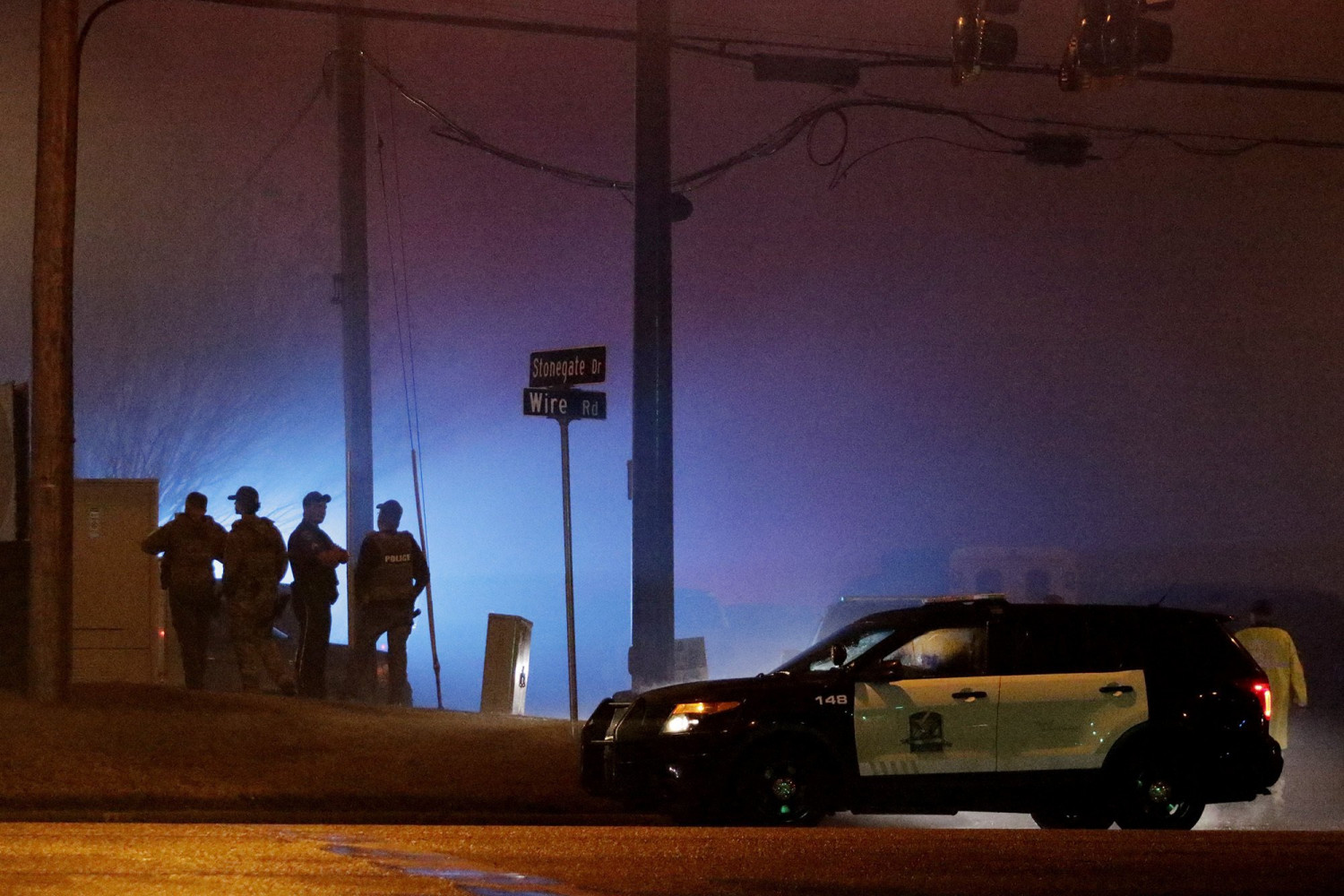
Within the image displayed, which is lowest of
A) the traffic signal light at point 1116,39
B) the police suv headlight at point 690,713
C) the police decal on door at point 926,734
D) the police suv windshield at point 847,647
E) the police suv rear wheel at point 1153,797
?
the police suv rear wheel at point 1153,797

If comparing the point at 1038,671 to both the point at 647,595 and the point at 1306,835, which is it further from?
the point at 647,595

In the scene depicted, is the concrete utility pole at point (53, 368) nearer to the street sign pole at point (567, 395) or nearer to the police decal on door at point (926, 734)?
the street sign pole at point (567, 395)

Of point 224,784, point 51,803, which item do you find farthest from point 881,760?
point 51,803

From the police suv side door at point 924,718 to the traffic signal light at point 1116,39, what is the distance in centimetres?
421

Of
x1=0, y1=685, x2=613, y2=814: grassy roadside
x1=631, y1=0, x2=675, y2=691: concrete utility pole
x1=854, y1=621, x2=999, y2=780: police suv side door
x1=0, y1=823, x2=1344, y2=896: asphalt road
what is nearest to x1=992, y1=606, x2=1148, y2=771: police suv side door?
x1=854, y1=621, x2=999, y2=780: police suv side door

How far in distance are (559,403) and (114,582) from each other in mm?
4518

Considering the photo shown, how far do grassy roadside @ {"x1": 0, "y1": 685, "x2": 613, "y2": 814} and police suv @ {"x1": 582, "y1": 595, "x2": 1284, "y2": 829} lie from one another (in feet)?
3.67

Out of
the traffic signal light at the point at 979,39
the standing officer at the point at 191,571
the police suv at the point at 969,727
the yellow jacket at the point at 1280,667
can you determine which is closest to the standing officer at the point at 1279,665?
the yellow jacket at the point at 1280,667

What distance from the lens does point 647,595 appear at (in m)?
14.0

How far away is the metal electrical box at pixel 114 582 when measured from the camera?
14.3 meters

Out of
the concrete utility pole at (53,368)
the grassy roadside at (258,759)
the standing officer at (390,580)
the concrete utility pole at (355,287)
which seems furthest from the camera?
the concrete utility pole at (355,287)

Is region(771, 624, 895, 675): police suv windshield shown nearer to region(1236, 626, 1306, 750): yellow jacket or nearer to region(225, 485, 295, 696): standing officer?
region(1236, 626, 1306, 750): yellow jacket

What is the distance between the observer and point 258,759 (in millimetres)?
10992

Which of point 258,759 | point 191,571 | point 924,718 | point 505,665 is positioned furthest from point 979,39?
point 505,665
